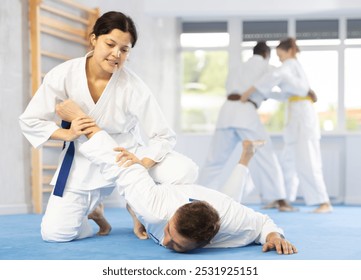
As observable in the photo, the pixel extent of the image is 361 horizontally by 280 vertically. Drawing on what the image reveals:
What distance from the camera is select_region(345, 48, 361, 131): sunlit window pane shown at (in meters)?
7.05

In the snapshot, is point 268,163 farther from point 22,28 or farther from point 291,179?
point 22,28

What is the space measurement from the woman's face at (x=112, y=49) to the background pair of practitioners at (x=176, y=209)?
0.85 feet

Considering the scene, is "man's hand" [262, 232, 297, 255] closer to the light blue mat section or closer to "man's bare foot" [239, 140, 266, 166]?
the light blue mat section

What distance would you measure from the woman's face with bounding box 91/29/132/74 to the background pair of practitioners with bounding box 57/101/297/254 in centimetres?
26

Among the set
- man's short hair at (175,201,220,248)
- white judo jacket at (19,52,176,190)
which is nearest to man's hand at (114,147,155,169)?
white judo jacket at (19,52,176,190)

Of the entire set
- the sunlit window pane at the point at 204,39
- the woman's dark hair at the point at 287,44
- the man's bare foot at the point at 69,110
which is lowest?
the man's bare foot at the point at 69,110

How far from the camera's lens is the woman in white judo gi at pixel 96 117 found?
3043 millimetres

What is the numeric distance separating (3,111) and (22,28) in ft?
2.23

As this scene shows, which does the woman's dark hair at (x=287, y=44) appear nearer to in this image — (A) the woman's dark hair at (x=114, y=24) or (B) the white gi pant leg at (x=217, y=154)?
(B) the white gi pant leg at (x=217, y=154)

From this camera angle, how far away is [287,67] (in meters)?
5.48

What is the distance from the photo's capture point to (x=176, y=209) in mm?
2643

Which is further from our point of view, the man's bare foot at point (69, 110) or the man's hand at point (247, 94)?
the man's hand at point (247, 94)

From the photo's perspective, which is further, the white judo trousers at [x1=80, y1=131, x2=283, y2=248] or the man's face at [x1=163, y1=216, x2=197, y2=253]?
the white judo trousers at [x1=80, y1=131, x2=283, y2=248]

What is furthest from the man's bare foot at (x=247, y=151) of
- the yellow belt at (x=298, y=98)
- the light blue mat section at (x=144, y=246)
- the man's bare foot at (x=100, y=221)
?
the yellow belt at (x=298, y=98)
